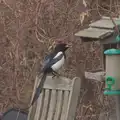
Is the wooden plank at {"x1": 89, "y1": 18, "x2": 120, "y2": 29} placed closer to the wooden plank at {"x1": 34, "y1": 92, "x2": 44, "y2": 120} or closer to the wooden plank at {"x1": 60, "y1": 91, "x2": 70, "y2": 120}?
the wooden plank at {"x1": 60, "y1": 91, "x2": 70, "y2": 120}

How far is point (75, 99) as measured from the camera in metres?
4.02

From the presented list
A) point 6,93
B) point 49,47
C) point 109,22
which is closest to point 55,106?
point 109,22

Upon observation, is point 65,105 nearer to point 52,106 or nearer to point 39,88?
point 52,106

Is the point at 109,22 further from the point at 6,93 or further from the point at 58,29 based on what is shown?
the point at 6,93

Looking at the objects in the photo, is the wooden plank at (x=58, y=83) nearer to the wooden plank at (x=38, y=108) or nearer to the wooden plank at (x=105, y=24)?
the wooden plank at (x=38, y=108)

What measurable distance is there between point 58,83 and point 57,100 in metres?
0.15

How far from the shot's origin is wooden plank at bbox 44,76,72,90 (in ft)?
13.3

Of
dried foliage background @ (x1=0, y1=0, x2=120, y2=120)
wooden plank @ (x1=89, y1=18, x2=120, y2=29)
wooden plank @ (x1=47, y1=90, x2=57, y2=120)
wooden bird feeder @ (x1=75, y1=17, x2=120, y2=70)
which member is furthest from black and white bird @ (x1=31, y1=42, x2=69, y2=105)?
dried foliage background @ (x1=0, y1=0, x2=120, y2=120)

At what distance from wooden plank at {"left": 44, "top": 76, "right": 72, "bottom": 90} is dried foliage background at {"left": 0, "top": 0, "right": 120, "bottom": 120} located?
1305 mm

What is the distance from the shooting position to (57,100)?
4191 mm

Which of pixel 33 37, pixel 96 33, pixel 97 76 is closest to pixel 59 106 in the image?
pixel 97 76

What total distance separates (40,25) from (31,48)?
314 millimetres

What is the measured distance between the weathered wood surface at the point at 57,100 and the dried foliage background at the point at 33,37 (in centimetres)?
130

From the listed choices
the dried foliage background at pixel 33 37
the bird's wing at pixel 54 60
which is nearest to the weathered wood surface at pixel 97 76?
the bird's wing at pixel 54 60
